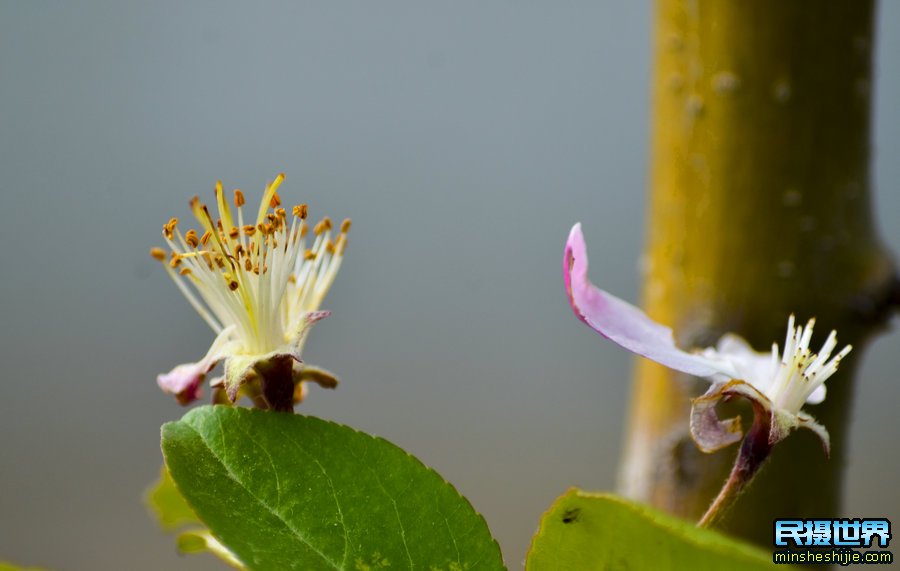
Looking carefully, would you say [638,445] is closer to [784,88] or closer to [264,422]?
[784,88]

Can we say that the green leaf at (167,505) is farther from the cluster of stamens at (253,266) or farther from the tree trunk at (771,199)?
the tree trunk at (771,199)

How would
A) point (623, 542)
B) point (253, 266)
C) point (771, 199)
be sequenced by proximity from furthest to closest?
point (771, 199) → point (253, 266) → point (623, 542)

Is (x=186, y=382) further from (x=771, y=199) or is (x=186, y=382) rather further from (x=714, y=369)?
(x=771, y=199)

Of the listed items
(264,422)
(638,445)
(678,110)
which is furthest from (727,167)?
(264,422)

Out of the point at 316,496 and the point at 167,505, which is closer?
the point at 316,496

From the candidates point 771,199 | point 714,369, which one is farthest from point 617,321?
point 771,199
